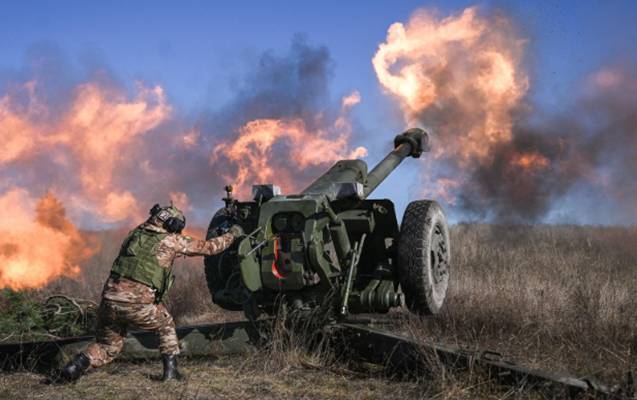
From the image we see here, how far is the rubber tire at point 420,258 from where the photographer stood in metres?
7.61

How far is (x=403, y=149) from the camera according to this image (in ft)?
34.0

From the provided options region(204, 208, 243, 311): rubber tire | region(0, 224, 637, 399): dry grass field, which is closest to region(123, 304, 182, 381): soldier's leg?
region(0, 224, 637, 399): dry grass field

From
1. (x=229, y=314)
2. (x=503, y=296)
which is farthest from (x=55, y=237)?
(x=503, y=296)

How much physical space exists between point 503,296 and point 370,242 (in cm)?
201

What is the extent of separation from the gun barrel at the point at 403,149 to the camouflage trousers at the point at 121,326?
154 inches

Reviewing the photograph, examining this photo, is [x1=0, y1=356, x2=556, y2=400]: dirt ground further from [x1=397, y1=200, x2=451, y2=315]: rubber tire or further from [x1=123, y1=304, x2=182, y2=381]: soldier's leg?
[x1=397, y1=200, x2=451, y2=315]: rubber tire

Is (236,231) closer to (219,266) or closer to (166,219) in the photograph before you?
(166,219)

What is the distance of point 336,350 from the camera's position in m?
6.75

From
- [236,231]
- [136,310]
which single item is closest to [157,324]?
[136,310]

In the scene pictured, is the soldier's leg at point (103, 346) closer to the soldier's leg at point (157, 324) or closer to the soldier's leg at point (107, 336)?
the soldier's leg at point (107, 336)

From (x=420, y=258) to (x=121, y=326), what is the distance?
10.5 ft

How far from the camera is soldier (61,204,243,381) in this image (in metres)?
6.50

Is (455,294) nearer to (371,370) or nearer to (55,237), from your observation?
(371,370)

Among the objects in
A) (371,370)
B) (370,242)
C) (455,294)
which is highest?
(370,242)
